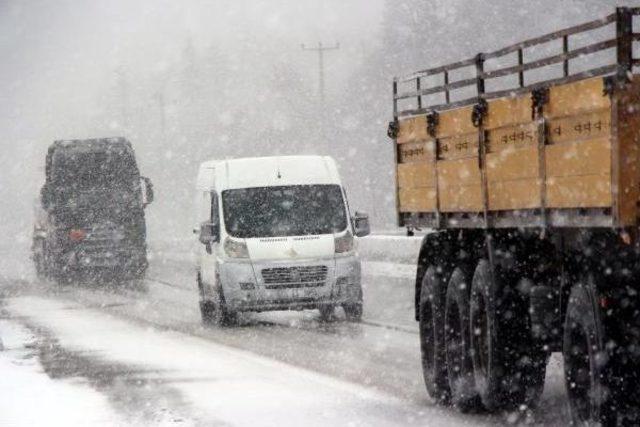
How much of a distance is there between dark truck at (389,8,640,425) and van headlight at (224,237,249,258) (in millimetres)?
7542

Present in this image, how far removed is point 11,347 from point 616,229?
451 inches

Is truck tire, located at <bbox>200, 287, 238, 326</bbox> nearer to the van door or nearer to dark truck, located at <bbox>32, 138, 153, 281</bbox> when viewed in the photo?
the van door

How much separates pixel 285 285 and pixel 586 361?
11940 mm

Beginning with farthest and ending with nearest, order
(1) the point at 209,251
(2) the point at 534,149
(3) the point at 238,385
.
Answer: (1) the point at 209,251 → (3) the point at 238,385 → (2) the point at 534,149

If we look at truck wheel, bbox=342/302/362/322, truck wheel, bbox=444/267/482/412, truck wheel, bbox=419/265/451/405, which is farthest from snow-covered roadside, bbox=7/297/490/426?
truck wheel, bbox=342/302/362/322

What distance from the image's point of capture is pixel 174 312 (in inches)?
953

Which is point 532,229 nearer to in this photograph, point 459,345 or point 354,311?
point 459,345

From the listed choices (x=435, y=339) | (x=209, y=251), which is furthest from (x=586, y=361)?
(x=209, y=251)

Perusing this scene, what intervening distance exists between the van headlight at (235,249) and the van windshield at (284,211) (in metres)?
0.14

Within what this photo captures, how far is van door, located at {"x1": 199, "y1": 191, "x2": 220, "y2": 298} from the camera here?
21312 millimetres

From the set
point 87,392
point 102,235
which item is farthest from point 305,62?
point 87,392

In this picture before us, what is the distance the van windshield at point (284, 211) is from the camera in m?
21.0

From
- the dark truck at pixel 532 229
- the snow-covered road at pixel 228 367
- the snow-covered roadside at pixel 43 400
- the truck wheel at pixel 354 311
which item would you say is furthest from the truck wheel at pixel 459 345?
the truck wheel at pixel 354 311

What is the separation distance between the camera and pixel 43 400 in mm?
12617
